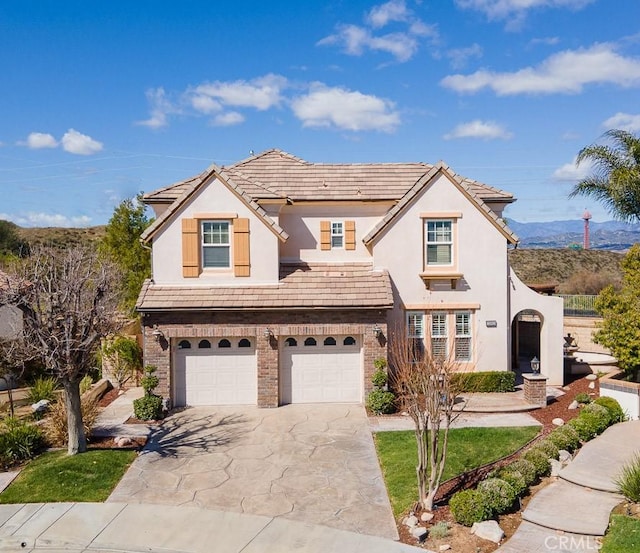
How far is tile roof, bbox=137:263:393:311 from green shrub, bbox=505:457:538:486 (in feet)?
22.0

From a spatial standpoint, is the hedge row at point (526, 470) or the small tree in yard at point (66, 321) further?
the small tree in yard at point (66, 321)

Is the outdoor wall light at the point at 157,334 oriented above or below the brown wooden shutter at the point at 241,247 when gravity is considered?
below

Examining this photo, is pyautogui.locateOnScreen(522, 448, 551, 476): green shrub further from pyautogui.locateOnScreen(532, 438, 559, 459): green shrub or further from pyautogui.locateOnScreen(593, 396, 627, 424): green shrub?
pyautogui.locateOnScreen(593, 396, 627, 424): green shrub

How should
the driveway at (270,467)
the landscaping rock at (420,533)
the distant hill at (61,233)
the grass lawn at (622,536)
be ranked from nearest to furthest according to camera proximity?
the grass lawn at (622,536), the landscaping rock at (420,533), the driveway at (270,467), the distant hill at (61,233)

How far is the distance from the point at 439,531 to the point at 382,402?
270 inches

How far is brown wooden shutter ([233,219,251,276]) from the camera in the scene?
18234 mm

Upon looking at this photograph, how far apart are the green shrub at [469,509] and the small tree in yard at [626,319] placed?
9094mm

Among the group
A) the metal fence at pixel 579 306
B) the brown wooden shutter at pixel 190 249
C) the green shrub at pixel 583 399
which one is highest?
the brown wooden shutter at pixel 190 249

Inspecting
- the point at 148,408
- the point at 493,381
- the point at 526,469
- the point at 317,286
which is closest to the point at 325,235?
the point at 317,286

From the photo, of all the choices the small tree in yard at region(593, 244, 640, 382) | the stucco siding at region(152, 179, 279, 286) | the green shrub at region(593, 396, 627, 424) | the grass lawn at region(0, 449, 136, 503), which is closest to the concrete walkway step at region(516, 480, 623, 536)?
the green shrub at region(593, 396, 627, 424)

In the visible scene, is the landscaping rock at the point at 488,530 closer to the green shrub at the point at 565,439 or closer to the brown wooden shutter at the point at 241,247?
the green shrub at the point at 565,439

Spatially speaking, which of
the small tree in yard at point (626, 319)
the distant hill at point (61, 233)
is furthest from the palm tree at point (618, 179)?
the distant hill at point (61, 233)

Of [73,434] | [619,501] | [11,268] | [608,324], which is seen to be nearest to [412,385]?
[619,501]

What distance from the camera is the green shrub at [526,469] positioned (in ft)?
38.1
